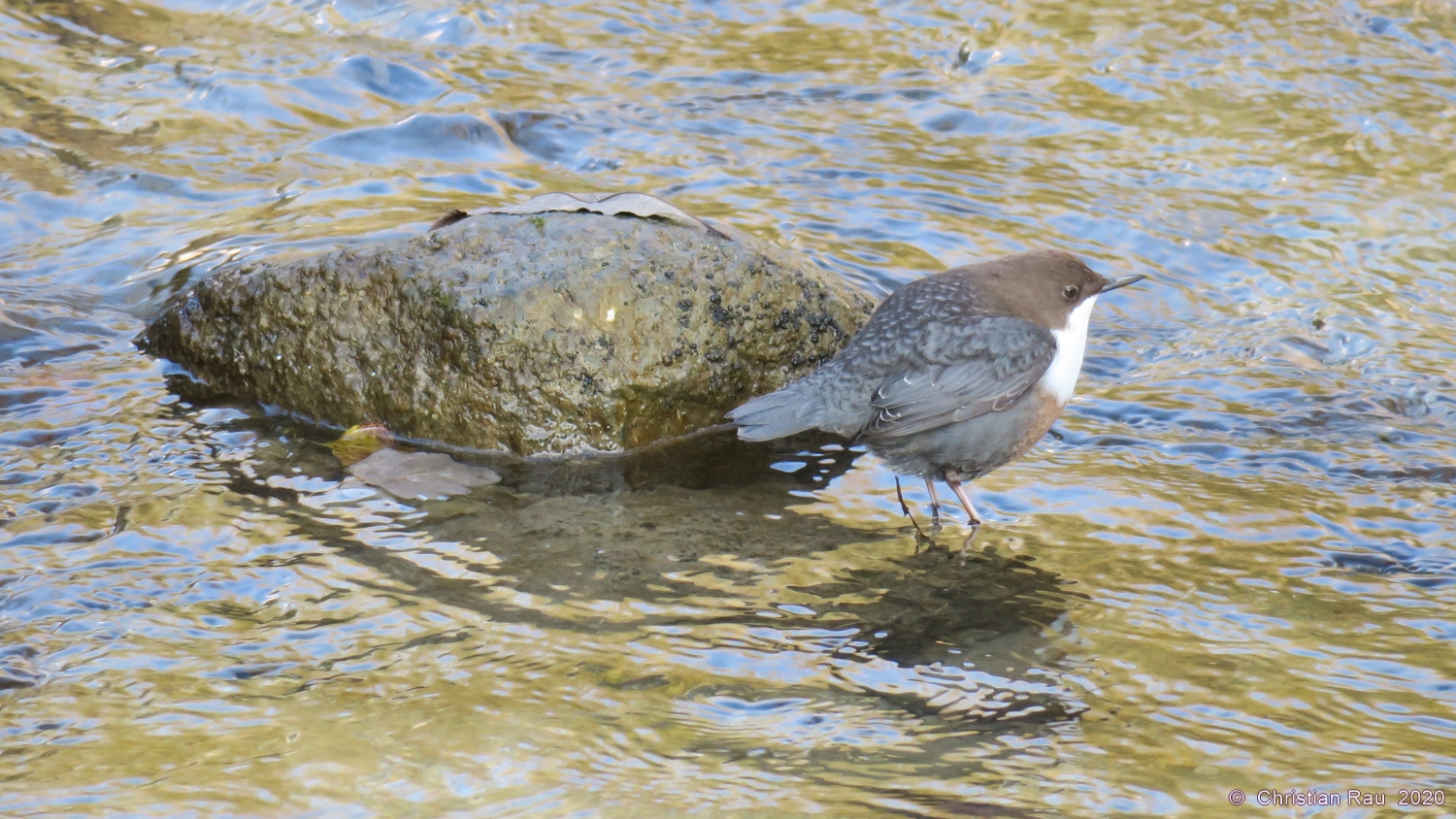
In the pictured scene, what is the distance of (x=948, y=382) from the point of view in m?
4.29

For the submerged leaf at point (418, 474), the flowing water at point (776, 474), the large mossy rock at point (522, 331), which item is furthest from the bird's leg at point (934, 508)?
the submerged leaf at point (418, 474)

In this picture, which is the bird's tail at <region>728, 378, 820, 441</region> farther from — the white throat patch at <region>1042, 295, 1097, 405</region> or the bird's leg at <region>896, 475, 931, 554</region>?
the white throat patch at <region>1042, 295, 1097, 405</region>

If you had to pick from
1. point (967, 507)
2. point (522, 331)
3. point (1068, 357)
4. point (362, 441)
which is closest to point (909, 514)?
point (967, 507)

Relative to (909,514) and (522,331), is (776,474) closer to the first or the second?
(909,514)

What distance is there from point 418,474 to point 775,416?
3.76ft

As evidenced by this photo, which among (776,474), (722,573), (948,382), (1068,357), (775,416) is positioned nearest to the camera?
(722,573)

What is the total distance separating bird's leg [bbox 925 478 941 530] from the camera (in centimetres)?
430

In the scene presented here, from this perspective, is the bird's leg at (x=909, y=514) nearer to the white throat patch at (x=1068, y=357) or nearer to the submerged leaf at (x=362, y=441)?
the white throat patch at (x=1068, y=357)

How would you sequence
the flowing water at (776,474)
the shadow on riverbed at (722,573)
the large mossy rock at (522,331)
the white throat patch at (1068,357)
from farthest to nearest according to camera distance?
the large mossy rock at (522,331)
the white throat patch at (1068,357)
the shadow on riverbed at (722,573)
the flowing water at (776,474)

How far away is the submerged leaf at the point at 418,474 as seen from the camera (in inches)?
167

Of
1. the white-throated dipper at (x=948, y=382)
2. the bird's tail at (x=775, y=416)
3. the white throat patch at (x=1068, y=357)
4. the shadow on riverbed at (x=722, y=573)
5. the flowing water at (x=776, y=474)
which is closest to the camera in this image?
the flowing water at (x=776, y=474)

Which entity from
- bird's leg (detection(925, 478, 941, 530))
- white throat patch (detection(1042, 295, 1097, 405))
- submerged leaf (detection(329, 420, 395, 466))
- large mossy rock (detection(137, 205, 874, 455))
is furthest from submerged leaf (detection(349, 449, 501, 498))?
white throat patch (detection(1042, 295, 1097, 405))

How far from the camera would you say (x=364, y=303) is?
4641mm

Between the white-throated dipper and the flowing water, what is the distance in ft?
0.84
